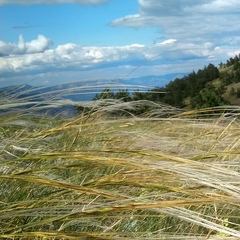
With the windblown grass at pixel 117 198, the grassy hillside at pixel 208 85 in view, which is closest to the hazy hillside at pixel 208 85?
the grassy hillside at pixel 208 85

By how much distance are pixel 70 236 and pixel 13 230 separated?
0.93ft

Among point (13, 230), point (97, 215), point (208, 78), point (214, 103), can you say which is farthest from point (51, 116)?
point (208, 78)

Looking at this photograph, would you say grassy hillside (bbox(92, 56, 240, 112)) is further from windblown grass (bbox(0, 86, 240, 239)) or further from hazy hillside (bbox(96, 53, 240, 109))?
windblown grass (bbox(0, 86, 240, 239))

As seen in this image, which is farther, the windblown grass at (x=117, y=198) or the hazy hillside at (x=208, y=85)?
the hazy hillside at (x=208, y=85)

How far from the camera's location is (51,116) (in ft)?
9.18

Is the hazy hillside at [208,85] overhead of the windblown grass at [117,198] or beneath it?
beneath

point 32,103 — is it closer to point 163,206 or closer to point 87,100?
point 87,100

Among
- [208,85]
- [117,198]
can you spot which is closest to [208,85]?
[208,85]

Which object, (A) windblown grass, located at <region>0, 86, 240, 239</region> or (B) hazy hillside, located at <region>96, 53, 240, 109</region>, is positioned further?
(B) hazy hillside, located at <region>96, 53, 240, 109</region>

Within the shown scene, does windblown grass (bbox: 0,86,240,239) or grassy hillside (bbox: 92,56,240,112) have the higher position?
windblown grass (bbox: 0,86,240,239)

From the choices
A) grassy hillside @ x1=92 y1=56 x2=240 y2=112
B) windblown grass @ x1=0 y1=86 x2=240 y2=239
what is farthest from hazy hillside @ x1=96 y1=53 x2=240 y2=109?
windblown grass @ x1=0 y1=86 x2=240 y2=239

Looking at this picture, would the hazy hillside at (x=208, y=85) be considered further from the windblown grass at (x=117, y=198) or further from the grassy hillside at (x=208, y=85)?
the windblown grass at (x=117, y=198)

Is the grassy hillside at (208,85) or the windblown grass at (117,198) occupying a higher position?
the windblown grass at (117,198)

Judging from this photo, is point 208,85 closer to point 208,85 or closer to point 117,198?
point 208,85
